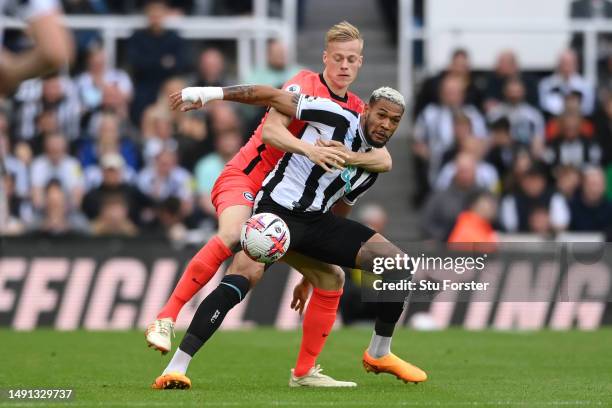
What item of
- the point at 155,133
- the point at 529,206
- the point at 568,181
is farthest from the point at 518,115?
the point at 155,133

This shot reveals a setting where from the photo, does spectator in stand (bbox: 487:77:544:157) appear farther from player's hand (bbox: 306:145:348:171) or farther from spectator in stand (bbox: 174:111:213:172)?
player's hand (bbox: 306:145:348:171)

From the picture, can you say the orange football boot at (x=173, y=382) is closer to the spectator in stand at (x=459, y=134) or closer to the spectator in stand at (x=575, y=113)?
the spectator in stand at (x=459, y=134)

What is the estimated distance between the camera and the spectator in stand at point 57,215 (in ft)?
57.1

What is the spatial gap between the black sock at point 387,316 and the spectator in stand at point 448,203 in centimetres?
797

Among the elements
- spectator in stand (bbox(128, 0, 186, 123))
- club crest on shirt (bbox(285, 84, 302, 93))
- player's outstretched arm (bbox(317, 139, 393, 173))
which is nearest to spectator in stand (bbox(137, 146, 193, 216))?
spectator in stand (bbox(128, 0, 186, 123))

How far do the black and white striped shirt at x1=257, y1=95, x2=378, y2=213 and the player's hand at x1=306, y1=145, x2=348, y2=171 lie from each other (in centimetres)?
20

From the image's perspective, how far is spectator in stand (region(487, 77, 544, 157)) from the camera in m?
19.6

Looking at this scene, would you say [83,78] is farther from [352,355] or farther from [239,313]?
[352,355]

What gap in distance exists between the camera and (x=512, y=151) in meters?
19.3

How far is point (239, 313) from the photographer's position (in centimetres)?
1712

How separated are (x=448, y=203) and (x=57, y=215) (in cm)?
475

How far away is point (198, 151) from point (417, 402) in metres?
10.2

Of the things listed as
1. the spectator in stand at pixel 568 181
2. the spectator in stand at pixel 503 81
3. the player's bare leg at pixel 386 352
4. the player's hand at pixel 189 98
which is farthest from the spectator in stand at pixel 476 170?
the player's hand at pixel 189 98

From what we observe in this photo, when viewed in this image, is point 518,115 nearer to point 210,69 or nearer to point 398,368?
point 210,69
